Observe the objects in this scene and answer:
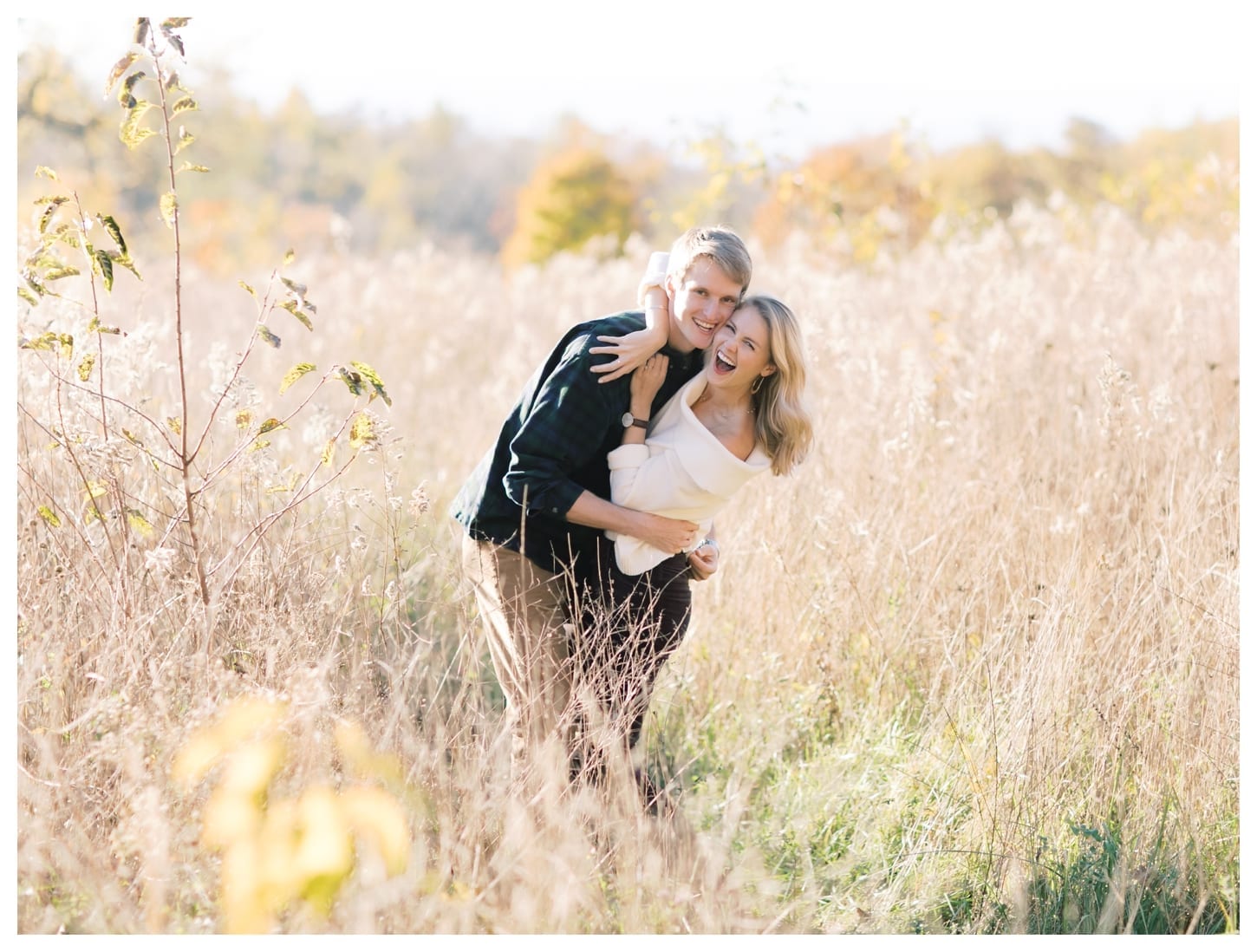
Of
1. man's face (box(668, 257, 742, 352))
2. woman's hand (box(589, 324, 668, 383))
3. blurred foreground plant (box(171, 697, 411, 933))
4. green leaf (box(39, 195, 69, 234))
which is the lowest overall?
blurred foreground plant (box(171, 697, 411, 933))

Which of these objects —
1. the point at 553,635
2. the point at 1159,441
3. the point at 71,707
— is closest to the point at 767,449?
the point at 553,635

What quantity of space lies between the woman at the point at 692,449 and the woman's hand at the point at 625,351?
0.31 feet

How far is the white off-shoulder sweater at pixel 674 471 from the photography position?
2.89 metres

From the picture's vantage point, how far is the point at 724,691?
13.1 ft

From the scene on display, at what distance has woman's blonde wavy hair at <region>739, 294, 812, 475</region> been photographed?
293 centimetres

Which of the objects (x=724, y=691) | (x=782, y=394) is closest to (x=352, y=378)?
(x=782, y=394)

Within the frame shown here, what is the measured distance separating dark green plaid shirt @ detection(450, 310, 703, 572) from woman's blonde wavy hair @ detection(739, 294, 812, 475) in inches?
9.0

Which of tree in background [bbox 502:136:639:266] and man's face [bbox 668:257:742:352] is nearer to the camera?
man's face [bbox 668:257:742:352]

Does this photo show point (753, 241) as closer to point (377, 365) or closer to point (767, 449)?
point (377, 365)

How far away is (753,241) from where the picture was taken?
1150 centimetres

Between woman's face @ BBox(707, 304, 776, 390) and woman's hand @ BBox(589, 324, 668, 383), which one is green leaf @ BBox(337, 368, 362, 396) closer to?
woman's hand @ BBox(589, 324, 668, 383)

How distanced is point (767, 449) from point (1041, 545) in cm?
166

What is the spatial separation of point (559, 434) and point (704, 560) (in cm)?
66

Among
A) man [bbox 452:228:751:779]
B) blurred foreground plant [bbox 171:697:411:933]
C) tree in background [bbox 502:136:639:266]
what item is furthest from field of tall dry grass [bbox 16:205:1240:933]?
tree in background [bbox 502:136:639:266]
